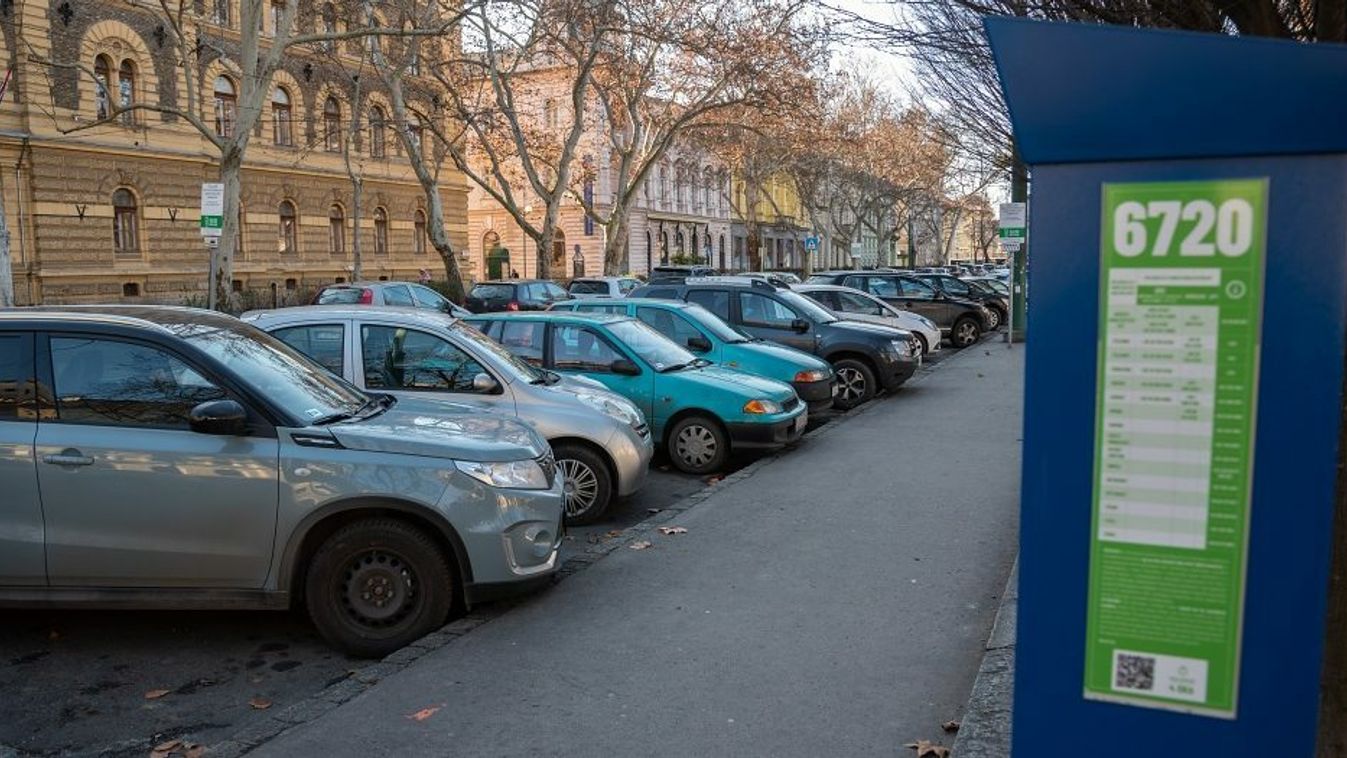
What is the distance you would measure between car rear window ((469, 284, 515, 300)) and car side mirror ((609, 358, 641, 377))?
687 inches

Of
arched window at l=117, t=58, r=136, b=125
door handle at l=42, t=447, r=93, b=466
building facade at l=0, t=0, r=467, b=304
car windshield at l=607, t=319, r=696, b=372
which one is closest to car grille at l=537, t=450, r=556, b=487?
door handle at l=42, t=447, r=93, b=466

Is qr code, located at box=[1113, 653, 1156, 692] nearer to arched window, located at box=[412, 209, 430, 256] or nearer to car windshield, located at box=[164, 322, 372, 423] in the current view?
car windshield, located at box=[164, 322, 372, 423]

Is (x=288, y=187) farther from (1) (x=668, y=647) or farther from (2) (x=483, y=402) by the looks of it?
(1) (x=668, y=647)

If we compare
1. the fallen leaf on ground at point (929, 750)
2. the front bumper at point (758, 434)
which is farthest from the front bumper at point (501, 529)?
the front bumper at point (758, 434)

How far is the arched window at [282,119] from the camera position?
4247 cm

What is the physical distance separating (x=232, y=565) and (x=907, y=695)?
3279 mm

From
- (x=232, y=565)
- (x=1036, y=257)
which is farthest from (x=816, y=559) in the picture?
(x=1036, y=257)

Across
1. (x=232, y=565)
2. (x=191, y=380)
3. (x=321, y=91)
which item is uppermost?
(x=321, y=91)

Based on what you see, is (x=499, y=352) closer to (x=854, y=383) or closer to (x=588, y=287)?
(x=854, y=383)

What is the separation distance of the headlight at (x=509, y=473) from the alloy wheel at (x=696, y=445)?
449cm

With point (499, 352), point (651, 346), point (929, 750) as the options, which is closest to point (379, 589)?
point (929, 750)

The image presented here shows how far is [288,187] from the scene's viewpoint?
42.9 meters

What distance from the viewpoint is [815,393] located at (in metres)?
12.3

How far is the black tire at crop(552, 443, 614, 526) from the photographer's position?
8.18 metres
